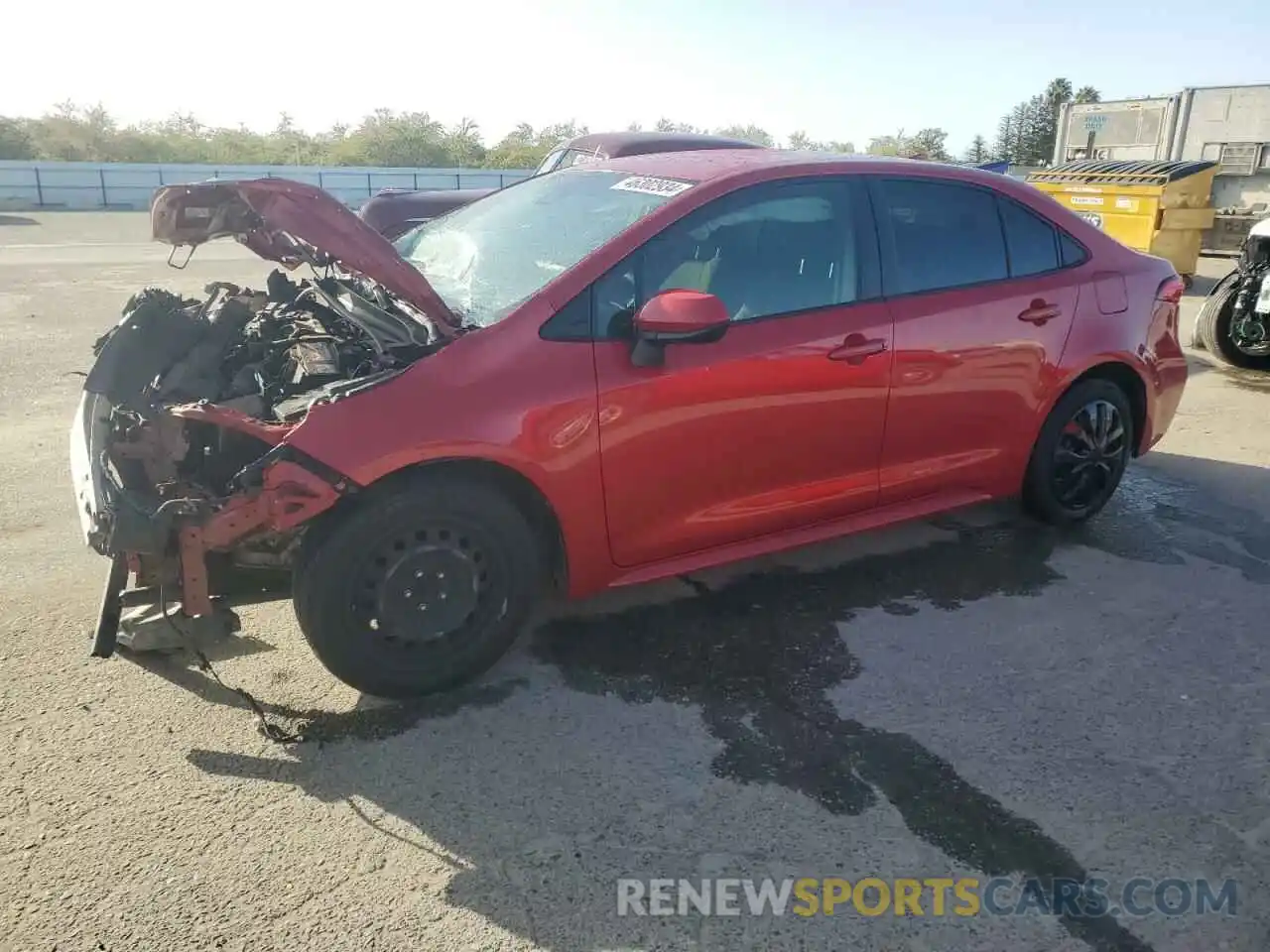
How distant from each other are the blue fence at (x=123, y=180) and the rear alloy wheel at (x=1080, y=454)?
23.2m

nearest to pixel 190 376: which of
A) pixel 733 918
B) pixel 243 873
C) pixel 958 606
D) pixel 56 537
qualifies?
pixel 56 537

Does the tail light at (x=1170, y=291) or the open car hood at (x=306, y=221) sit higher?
the open car hood at (x=306, y=221)

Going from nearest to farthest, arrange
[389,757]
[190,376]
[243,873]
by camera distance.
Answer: [243,873]
[389,757]
[190,376]

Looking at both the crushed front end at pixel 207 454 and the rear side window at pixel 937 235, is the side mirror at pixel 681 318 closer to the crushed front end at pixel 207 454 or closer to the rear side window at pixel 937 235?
the crushed front end at pixel 207 454

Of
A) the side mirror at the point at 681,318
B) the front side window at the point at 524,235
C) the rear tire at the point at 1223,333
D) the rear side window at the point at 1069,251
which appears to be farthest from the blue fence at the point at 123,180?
the side mirror at the point at 681,318

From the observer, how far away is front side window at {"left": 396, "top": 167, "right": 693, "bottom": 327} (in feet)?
10.8

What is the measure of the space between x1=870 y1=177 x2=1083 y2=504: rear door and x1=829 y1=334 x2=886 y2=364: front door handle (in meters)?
0.11

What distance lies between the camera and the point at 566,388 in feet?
9.93

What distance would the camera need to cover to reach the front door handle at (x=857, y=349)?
3.53 m

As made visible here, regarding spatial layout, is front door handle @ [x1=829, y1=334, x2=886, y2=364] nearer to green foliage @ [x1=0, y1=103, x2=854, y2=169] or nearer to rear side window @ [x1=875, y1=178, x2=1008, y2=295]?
rear side window @ [x1=875, y1=178, x2=1008, y2=295]

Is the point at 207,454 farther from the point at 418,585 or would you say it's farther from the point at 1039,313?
the point at 1039,313

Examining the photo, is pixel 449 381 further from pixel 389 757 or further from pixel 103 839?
pixel 103 839

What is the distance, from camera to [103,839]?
97.3 inches

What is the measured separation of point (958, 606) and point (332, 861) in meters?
2.58
